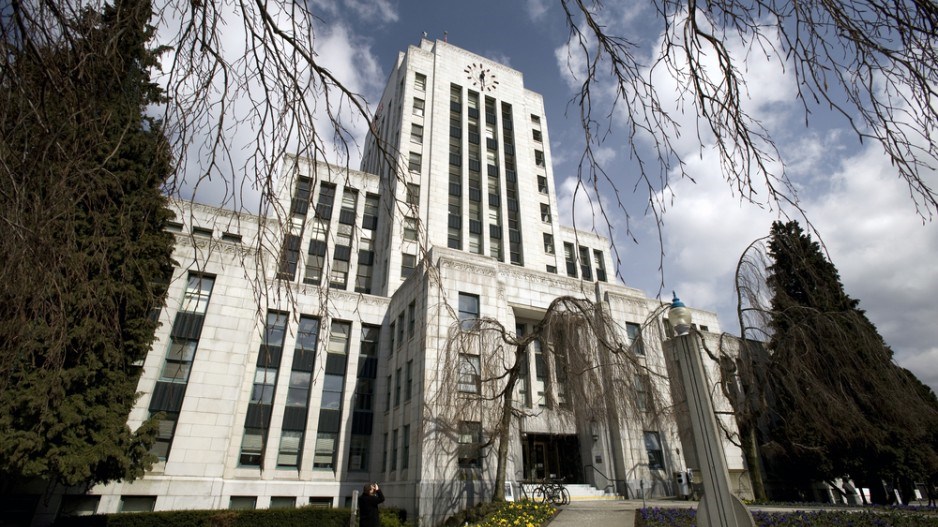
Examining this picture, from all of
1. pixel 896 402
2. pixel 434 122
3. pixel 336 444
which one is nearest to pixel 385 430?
pixel 336 444

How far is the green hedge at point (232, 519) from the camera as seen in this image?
16016 millimetres

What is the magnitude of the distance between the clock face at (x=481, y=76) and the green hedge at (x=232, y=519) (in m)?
37.2

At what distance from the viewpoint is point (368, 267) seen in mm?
34438

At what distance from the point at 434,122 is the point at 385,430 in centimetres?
2557

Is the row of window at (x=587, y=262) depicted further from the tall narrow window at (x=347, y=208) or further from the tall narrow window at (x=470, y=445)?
the tall narrow window at (x=470, y=445)

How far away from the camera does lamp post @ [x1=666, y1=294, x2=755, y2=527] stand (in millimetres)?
6617

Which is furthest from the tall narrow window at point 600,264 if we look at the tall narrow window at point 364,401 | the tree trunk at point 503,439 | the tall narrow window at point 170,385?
the tall narrow window at point 170,385

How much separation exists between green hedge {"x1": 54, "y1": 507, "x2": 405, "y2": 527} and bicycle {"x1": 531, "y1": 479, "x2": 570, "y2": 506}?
5.56 meters

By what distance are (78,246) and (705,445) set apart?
17.8 meters

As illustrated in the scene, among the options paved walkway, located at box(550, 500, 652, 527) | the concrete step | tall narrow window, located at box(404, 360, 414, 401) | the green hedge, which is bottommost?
the green hedge

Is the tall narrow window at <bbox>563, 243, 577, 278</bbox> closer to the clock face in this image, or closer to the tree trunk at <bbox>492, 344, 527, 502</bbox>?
the clock face

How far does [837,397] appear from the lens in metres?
16.5

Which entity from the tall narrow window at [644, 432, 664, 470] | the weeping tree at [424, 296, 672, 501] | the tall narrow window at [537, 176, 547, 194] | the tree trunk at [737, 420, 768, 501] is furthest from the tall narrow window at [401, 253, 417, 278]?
the tree trunk at [737, 420, 768, 501]

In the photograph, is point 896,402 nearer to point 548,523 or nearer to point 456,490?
point 548,523
